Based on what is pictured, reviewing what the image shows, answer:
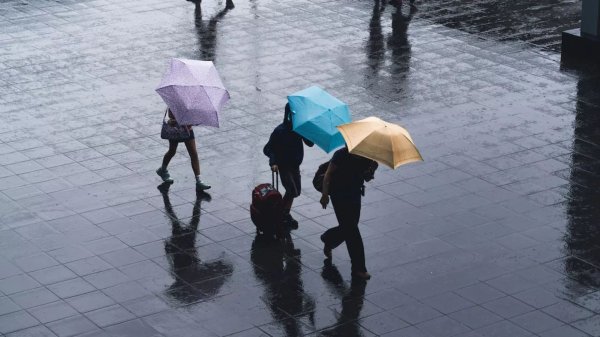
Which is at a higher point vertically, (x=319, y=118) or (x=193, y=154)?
(x=319, y=118)

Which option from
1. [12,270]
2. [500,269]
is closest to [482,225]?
[500,269]

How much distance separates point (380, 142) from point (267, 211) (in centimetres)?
193

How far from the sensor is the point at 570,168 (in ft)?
51.0

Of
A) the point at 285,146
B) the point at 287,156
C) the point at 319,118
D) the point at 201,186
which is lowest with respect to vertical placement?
the point at 201,186

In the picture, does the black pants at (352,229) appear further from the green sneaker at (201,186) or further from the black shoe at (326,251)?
the green sneaker at (201,186)

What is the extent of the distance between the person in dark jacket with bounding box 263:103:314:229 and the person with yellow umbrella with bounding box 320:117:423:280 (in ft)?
3.22

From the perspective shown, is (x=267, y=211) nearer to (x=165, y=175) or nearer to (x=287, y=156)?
(x=287, y=156)

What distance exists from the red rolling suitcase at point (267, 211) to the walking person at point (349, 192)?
1104 millimetres

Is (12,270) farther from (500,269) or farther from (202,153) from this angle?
(500,269)

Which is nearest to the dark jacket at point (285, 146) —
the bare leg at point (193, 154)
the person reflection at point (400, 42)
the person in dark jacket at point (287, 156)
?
the person in dark jacket at point (287, 156)

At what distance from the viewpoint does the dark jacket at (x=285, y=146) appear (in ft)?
44.0

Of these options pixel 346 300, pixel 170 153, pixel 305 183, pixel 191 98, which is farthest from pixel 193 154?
pixel 346 300

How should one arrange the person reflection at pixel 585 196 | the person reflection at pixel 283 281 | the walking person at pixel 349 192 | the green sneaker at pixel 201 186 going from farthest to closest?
the green sneaker at pixel 201 186
the person reflection at pixel 585 196
the walking person at pixel 349 192
the person reflection at pixel 283 281

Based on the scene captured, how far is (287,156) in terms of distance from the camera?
1354 cm
